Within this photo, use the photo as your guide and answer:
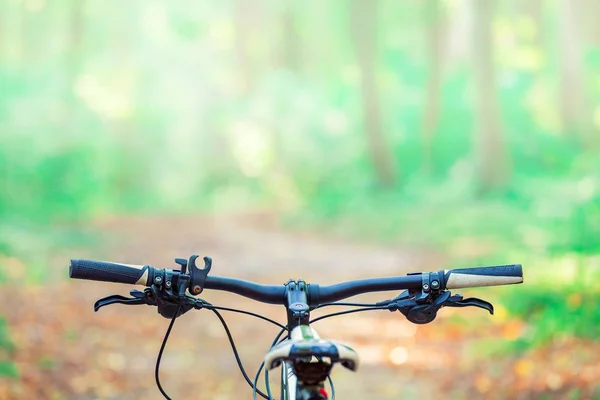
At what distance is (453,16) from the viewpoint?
1978cm

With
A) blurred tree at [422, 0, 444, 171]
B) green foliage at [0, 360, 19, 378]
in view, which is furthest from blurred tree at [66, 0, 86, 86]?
green foliage at [0, 360, 19, 378]

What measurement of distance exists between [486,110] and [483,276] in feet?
49.0

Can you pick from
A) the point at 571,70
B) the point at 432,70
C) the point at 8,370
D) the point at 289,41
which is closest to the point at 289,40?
the point at 289,41

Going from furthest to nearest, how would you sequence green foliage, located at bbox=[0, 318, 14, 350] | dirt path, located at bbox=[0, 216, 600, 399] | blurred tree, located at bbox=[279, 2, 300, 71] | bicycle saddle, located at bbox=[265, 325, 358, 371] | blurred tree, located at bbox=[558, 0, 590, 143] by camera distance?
blurred tree, located at bbox=[279, 2, 300, 71] < blurred tree, located at bbox=[558, 0, 590, 143] < green foliage, located at bbox=[0, 318, 14, 350] < dirt path, located at bbox=[0, 216, 600, 399] < bicycle saddle, located at bbox=[265, 325, 358, 371]

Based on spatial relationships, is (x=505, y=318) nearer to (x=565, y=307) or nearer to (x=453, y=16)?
(x=565, y=307)

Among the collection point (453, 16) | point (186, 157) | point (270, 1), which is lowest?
point (186, 157)

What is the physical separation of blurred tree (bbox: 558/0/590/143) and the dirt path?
4.05 metres

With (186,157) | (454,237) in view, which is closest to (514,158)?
(454,237)

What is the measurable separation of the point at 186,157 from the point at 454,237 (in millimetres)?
9916

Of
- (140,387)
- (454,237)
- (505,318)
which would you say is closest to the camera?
(140,387)

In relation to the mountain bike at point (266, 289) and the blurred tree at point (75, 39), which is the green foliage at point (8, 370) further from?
the blurred tree at point (75, 39)

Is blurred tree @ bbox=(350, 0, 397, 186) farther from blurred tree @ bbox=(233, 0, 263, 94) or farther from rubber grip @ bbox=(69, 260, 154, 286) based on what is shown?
rubber grip @ bbox=(69, 260, 154, 286)

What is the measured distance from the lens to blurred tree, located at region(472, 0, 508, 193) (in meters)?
15.7

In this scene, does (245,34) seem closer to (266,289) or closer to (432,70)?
(432,70)
